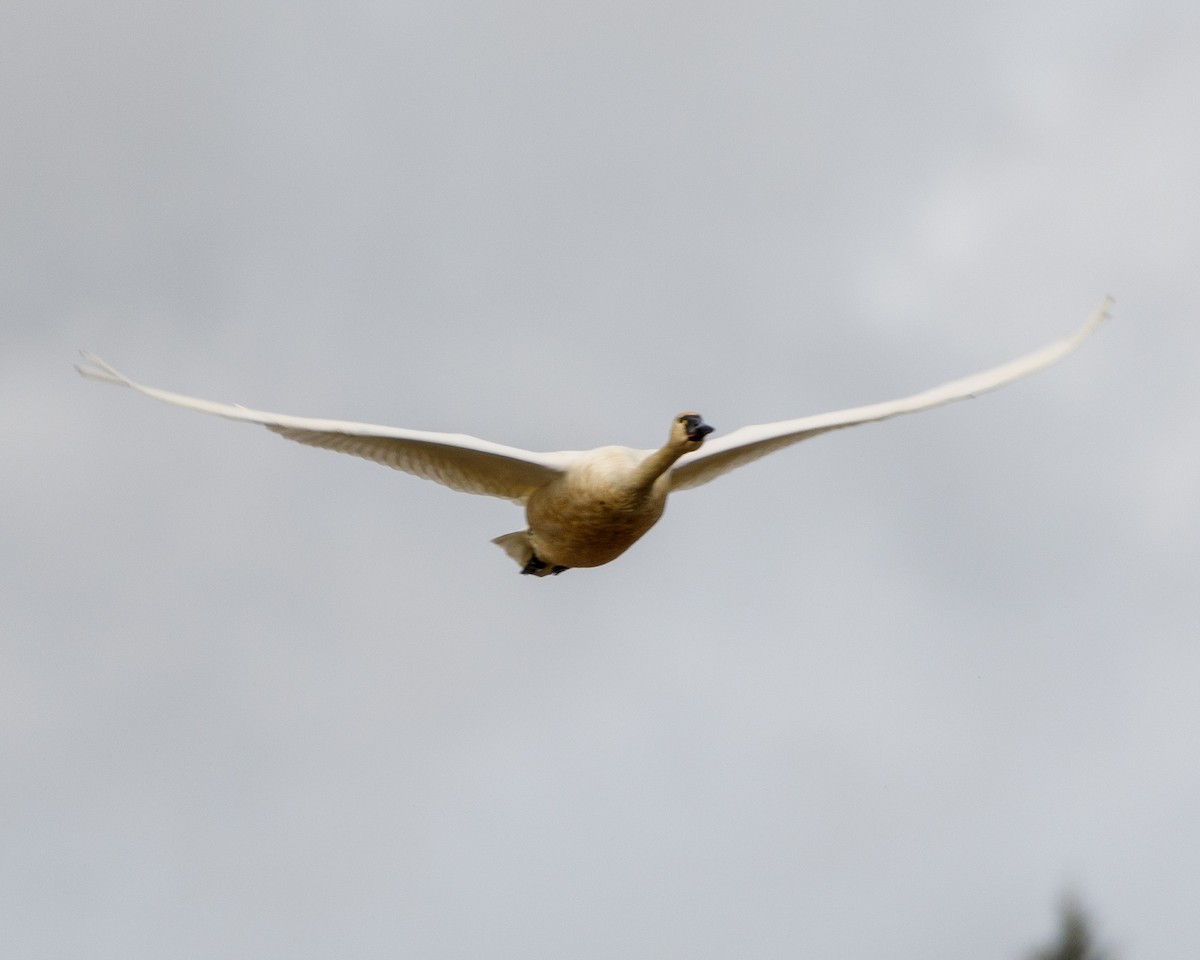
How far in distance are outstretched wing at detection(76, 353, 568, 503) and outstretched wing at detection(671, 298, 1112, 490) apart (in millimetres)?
A: 1926

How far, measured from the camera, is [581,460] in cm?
2794

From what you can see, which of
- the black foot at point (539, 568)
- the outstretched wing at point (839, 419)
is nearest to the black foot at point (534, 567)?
the black foot at point (539, 568)

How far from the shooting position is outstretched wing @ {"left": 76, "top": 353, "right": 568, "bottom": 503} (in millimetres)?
27266

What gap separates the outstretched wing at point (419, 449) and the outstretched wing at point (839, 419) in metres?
1.93

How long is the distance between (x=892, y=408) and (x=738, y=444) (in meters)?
1.92

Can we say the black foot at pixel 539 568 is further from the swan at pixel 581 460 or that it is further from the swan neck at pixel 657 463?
the swan neck at pixel 657 463

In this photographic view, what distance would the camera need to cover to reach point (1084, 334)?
29.1 metres

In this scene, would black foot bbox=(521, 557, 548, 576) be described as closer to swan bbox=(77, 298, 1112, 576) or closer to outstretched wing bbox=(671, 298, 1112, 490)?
swan bbox=(77, 298, 1112, 576)

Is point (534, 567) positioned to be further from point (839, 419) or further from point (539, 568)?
point (839, 419)

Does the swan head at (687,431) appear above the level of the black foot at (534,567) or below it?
below

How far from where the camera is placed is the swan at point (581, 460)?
27.2 meters

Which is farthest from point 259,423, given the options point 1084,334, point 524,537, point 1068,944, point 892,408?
point 1068,944

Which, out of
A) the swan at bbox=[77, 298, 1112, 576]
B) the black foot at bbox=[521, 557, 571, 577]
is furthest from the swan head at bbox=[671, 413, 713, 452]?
the black foot at bbox=[521, 557, 571, 577]

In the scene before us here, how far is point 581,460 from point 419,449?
204 cm
